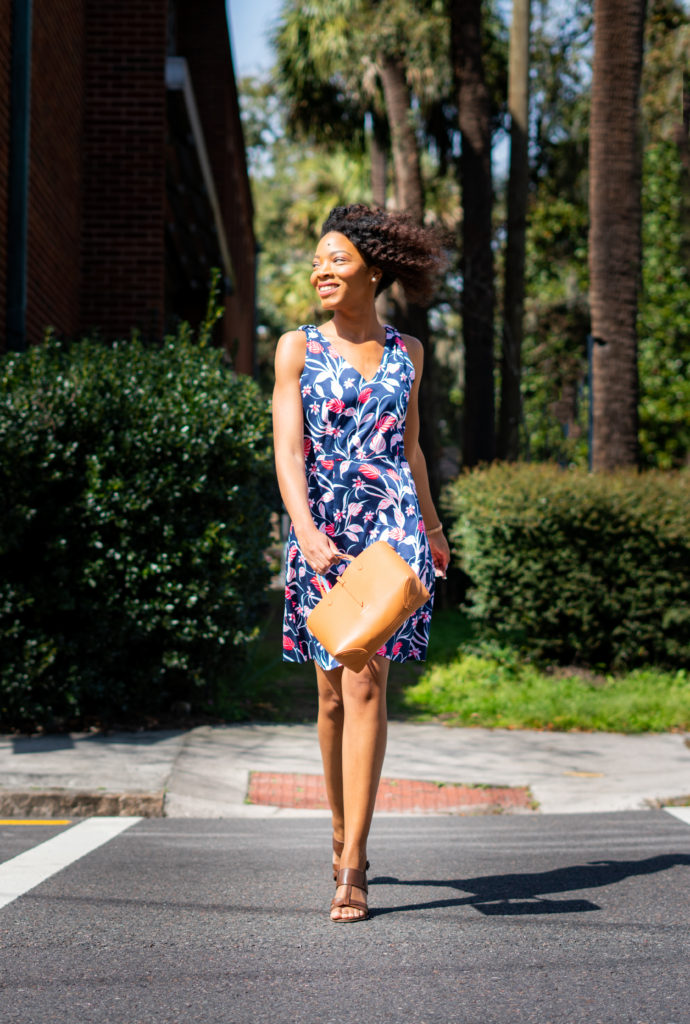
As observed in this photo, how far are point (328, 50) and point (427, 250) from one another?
20.5 meters

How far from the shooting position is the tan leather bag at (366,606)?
11.6 ft

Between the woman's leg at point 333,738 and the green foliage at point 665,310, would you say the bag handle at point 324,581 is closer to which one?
the woman's leg at point 333,738

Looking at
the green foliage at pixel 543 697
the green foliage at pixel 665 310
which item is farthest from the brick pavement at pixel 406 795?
the green foliage at pixel 665 310

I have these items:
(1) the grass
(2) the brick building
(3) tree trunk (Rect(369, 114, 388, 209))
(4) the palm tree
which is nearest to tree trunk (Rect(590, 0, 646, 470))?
(1) the grass

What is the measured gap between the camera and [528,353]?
106 feet

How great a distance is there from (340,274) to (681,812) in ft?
11.4

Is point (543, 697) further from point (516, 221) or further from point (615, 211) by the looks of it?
point (516, 221)

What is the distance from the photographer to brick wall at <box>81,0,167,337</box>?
1202 cm

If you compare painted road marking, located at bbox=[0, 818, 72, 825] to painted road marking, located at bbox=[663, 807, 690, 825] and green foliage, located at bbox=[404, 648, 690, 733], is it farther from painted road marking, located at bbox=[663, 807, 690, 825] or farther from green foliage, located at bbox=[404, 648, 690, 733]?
green foliage, located at bbox=[404, 648, 690, 733]

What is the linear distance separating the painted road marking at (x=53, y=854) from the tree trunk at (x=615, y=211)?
322 inches

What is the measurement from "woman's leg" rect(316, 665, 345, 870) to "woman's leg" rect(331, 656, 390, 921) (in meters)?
0.17

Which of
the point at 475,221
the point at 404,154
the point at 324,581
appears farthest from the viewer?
the point at 404,154

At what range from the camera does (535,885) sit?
4441 millimetres

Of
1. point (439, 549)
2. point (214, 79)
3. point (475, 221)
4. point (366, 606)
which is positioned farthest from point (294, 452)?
point (214, 79)
